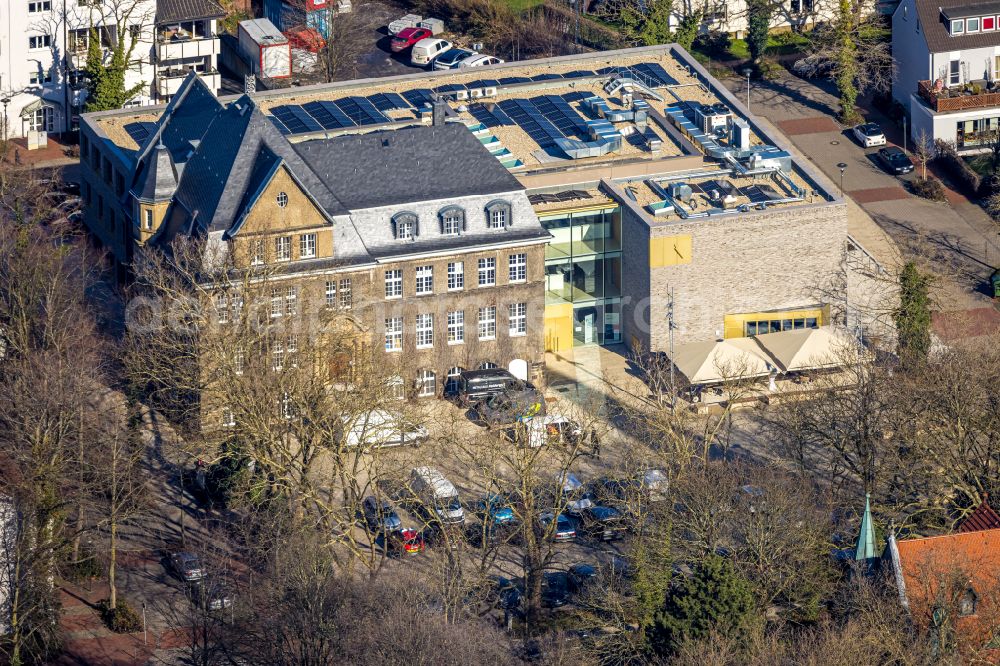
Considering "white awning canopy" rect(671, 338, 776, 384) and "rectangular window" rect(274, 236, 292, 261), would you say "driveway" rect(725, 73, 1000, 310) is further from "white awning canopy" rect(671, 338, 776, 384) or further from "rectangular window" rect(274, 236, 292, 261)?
"rectangular window" rect(274, 236, 292, 261)

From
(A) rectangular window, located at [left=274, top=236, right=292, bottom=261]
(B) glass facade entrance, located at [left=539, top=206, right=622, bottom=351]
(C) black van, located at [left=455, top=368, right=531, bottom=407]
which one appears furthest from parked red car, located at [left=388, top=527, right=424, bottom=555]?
(B) glass facade entrance, located at [left=539, top=206, right=622, bottom=351]

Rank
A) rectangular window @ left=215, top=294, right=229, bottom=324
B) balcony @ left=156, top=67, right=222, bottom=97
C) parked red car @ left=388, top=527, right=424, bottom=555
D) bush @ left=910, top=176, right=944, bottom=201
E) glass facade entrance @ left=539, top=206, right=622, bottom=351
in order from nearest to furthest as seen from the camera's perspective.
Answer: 1. parked red car @ left=388, top=527, right=424, bottom=555
2. rectangular window @ left=215, top=294, right=229, bottom=324
3. glass facade entrance @ left=539, top=206, right=622, bottom=351
4. bush @ left=910, top=176, right=944, bottom=201
5. balcony @ left=156, top=67, right=222, bottom=97

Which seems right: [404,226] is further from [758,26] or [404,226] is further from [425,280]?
[758,26]

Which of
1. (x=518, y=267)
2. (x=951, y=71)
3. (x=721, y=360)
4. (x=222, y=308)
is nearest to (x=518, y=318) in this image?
(x=518, y=267)

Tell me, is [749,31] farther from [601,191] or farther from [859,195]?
[601,191]

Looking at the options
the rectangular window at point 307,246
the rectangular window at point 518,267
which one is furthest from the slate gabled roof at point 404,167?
the rectangular window at point 518,267

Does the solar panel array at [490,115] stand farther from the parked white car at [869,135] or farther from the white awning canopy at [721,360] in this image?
the parked white car at [869,135]
